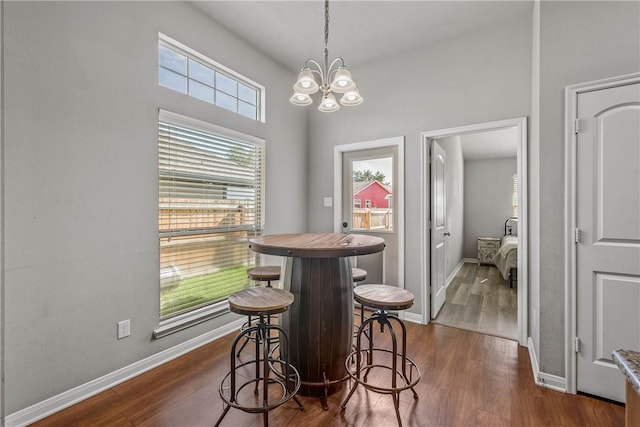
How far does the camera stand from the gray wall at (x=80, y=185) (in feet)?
5.24

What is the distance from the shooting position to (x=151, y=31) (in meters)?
2.19

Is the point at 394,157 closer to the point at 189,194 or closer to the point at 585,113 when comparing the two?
the point at 585,113

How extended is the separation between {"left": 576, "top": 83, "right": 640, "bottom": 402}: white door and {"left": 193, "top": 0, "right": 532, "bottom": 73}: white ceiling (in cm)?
Result: 132

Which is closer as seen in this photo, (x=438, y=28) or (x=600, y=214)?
(x=600, y=214)

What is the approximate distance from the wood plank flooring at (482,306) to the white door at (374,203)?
2.74 ft

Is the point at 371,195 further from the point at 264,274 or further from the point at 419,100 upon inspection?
the point at 264,274

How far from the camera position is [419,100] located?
311cm

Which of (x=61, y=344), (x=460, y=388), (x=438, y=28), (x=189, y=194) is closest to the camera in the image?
(x=61, y=344)

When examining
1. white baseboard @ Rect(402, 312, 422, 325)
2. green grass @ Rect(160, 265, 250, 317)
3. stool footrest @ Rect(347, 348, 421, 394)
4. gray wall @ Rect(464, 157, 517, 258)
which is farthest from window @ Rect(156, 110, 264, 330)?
gray wall @ Rect(464, 157, 517, 258)

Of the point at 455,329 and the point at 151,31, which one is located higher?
the point at 151,31

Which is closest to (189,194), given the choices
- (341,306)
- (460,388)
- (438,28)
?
(341,306)

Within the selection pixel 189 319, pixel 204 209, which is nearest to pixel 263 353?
pixel 189 319

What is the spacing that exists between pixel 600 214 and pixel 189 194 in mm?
3015

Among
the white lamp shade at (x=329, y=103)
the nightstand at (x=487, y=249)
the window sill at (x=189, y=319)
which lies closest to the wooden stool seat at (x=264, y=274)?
the window sill at (x=189, y=319)
